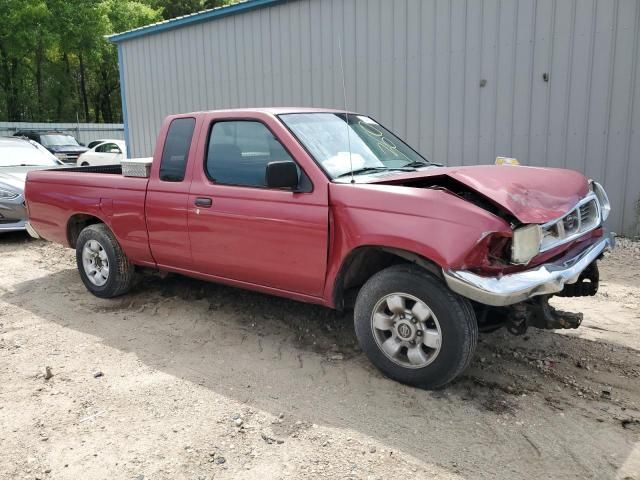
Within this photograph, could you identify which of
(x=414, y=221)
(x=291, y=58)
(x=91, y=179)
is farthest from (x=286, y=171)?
(x=291, y=58)

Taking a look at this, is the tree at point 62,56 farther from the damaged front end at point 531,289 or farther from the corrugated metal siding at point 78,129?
the damaged front end at point 531,289

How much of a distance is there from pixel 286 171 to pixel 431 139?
18.3 feet

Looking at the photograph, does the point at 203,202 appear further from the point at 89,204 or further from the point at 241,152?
the point at 89,204

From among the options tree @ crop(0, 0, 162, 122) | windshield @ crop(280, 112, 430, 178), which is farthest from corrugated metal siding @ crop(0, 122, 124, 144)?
windshield @ crop(280, 112, 430, 178)

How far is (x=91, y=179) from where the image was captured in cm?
558

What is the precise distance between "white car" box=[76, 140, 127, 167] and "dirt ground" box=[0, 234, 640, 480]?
45.9ft

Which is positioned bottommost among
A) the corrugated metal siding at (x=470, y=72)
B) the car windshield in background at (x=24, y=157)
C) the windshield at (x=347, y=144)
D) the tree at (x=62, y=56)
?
the car windshield in background at (x=24, y=157)

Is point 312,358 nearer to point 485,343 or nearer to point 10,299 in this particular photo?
point 485,343

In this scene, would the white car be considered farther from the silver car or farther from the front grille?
the front grille

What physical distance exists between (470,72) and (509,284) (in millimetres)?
5959

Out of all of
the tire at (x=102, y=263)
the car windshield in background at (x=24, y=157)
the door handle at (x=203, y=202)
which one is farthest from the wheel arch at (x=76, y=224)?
the car windshield in background at (x=24, y=157)

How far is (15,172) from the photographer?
9.12 metres

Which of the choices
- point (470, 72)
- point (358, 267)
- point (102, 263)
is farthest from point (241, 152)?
point (470, 72)

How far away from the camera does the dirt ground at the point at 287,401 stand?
9.61 ft
